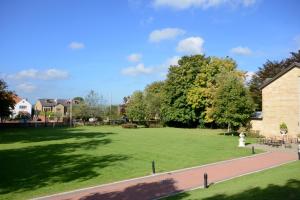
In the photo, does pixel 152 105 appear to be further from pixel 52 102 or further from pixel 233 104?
pixel 52 102

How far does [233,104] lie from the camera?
4353 cm

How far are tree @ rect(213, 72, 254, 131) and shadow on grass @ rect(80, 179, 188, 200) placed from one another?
94.7ft

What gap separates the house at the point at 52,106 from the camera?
12494cm

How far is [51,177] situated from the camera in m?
17.6

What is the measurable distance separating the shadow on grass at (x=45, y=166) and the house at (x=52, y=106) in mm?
97594

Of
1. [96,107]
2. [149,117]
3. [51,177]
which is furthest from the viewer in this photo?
[96,107]

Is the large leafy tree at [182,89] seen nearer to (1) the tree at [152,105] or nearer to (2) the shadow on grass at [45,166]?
(1) the tree at [152,105]

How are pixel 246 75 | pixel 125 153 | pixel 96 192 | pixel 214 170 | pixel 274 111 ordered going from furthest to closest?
pixel 246 75 < pixel 274 111 < pixel 125 153 < pixel 214 170 < pixel 96 192

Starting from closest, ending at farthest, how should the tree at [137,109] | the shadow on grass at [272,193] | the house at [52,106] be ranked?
1. the shadow on grass at [272,193]
2. the tree at [137,109]
3. the house at [52,106]

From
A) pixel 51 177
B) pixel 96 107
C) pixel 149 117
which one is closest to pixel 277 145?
pixel 51 177

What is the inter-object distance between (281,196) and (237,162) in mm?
12654

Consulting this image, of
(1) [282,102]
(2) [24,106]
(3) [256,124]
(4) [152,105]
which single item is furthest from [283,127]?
(2) [24,106]

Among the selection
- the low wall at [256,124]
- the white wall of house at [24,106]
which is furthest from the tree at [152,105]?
the white wall of house at [24,106]

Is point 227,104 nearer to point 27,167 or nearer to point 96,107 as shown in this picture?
point 27,167
